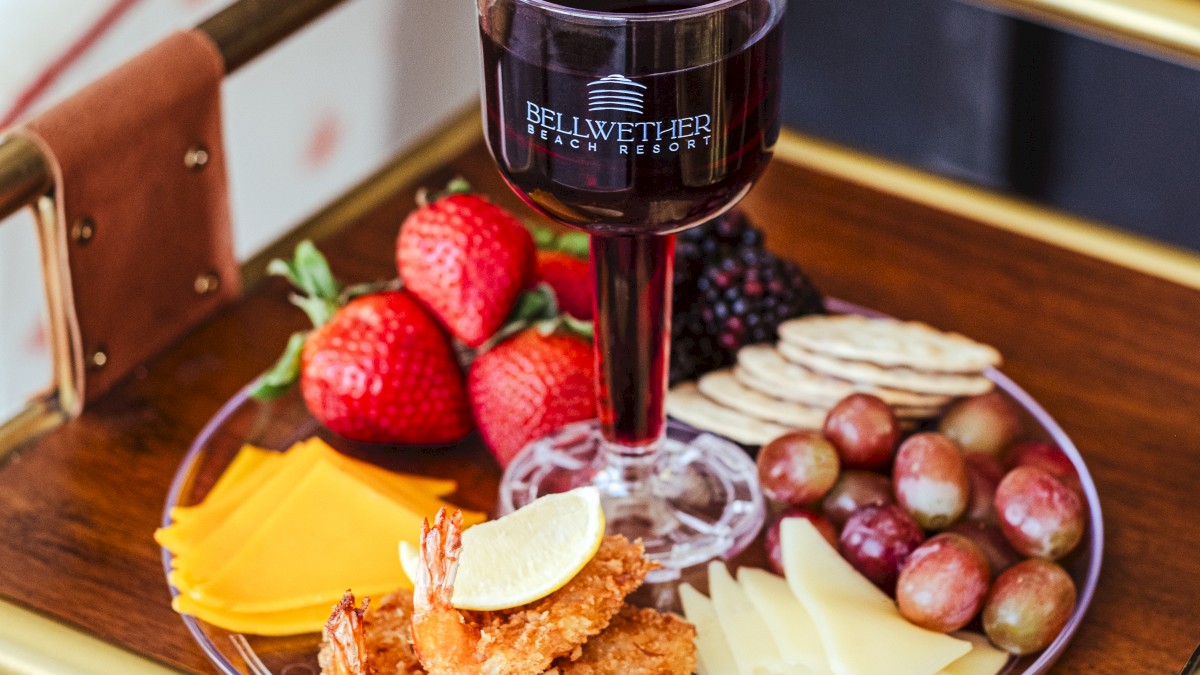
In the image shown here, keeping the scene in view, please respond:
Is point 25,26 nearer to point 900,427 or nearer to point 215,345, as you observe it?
point 215,345

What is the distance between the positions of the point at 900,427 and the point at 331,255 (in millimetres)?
481

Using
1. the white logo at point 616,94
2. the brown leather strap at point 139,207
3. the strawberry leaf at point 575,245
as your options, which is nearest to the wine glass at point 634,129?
the white logo at point 616,94

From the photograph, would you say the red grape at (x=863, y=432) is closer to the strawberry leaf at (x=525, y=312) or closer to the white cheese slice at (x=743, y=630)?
the white cheese slice at (x=743, y=630)

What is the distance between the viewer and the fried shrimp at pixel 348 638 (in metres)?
0.66

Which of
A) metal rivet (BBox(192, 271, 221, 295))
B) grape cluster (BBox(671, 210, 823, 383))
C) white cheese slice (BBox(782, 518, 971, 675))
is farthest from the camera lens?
metal rivet (BBox(192, 271, 221, 295))

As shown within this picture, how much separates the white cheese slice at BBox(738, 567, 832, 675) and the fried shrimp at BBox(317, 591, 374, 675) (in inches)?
9.0

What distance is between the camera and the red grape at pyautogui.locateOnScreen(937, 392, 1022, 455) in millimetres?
895

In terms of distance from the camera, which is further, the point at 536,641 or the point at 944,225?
the point at 944,225

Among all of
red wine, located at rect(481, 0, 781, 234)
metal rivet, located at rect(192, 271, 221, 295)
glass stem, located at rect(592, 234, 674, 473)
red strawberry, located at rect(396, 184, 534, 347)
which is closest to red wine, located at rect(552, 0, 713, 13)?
red wine, located at rect(481, 0, 781, 234)

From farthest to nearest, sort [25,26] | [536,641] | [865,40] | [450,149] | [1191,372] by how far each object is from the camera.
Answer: [865,40] → [25,26] → [450,149] → [1191,372] → [536,641]

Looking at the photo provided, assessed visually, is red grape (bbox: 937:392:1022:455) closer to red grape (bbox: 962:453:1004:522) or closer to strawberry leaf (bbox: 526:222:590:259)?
red grape (bbox: 962:453:1004:522)

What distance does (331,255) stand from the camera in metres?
1.12

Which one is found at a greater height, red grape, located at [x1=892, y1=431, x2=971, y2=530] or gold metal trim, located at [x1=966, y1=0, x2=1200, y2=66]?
gold metal trim, located at [x1=966, y1=0, x2=1200, y2=66]

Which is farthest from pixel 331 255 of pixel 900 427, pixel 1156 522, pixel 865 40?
pixel 865 40
